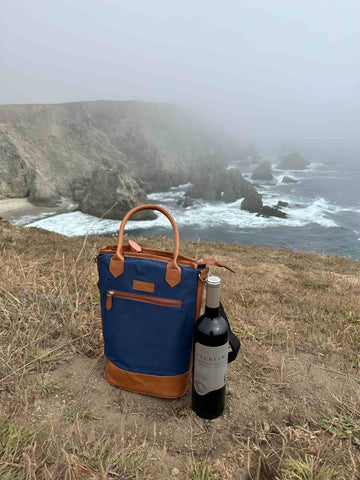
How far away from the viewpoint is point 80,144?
216 feet

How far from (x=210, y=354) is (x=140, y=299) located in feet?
2.06

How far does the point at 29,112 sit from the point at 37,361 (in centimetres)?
7363

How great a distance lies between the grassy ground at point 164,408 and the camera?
1.79 metres

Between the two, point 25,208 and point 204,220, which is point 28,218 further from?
point 204,220

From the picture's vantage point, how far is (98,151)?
6862 centimetres

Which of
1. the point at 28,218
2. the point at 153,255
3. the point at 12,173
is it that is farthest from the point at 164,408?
the point at 12,173

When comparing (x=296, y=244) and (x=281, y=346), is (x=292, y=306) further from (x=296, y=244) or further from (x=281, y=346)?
(x=296, y=244)

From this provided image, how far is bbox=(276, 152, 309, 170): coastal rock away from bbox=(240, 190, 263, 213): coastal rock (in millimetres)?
53359

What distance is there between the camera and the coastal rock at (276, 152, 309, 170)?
288ft

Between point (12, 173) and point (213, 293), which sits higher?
point (213, 293)

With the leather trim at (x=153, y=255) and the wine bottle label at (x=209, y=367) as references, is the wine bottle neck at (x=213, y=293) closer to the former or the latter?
the leather trim at (x=153, y=255)

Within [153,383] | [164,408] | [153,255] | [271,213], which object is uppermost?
[153,255]

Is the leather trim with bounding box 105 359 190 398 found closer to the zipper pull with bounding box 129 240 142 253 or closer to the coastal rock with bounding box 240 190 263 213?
the zipper pull with bounding box 129 240 142 253

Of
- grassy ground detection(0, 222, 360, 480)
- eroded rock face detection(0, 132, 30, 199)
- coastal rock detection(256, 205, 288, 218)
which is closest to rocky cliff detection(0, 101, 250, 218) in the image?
eroded rock face detection(0, 132, 30, 199)
